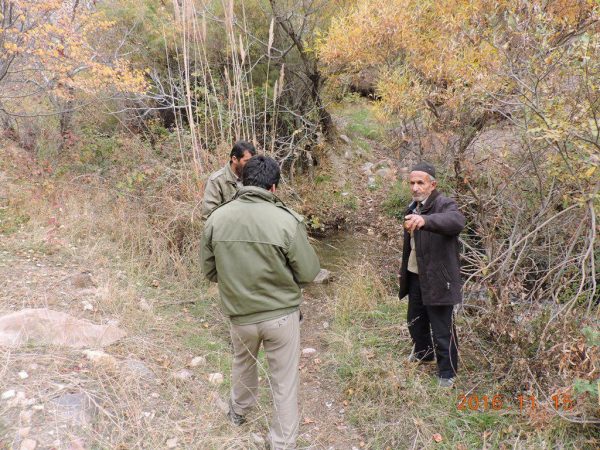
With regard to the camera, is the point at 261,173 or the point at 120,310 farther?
the point at 120,310

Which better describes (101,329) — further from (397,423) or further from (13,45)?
(13,45)

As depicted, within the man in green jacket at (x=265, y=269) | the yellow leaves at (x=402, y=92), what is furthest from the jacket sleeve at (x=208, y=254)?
the yellow leaves at (x=402, y=92)

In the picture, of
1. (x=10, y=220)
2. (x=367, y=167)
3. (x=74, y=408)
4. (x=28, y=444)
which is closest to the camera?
(x=28, y=444)

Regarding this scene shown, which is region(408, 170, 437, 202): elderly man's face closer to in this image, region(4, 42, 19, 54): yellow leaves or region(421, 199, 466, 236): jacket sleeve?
region(421, 199, 466, 236): jacket sleeve

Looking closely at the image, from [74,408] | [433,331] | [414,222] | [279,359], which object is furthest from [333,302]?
[74,408]

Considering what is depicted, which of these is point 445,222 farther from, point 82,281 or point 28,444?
point 82,281

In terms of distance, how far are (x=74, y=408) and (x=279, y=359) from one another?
A: 1.15 metres

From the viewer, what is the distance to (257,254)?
Result: 2.25 m

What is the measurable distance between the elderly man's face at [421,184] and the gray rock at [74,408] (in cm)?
234

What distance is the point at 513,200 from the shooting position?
3.96 m

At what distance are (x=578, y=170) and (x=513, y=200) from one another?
1.27 meters

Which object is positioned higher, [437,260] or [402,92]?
[402,92]

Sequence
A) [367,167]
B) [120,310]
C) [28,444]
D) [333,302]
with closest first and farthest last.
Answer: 1. [28,444]
2. [120,310]
3. [333,302]
4. [367,167]

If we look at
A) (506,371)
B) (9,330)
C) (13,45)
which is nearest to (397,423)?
(506,371)
